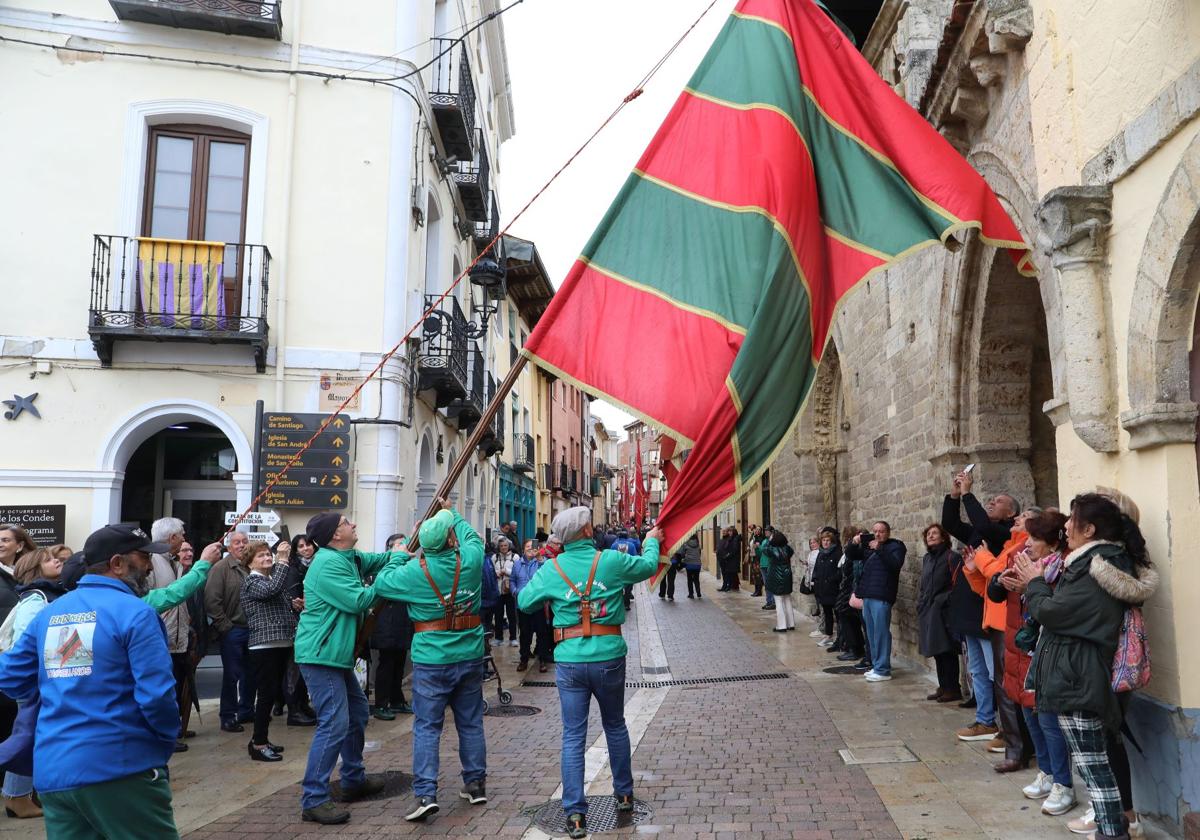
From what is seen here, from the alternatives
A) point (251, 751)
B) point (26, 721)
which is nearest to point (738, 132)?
point (26, 721)

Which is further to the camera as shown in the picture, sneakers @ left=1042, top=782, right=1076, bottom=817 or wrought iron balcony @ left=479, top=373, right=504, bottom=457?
wrought iron balcony @ left=479, top=373, right=504, bottom=457

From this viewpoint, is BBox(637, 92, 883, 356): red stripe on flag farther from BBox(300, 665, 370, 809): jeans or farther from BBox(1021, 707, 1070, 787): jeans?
BBox(300, 665, 370, 809): jeans

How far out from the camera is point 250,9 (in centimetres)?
1073

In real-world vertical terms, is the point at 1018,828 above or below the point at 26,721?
below

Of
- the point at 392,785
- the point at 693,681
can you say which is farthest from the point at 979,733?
the point at 392,785

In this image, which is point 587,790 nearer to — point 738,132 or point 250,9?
point 738,132

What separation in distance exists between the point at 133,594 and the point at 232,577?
467 cm

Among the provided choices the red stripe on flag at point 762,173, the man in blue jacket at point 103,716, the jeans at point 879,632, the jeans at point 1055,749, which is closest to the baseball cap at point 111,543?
the man in blue jacket at point 103,716

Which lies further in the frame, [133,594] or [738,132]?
[738,132]

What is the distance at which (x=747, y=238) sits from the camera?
5.00 meters

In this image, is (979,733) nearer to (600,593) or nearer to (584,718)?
(584,718)

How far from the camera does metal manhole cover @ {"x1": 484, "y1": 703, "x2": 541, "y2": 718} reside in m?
8.31

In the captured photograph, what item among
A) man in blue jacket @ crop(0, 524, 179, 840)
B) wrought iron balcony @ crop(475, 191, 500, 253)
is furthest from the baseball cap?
wrought iron balcony @ crop(475, 191, 500, 253)

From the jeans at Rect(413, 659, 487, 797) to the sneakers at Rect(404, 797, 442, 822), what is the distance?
0.10 feet
